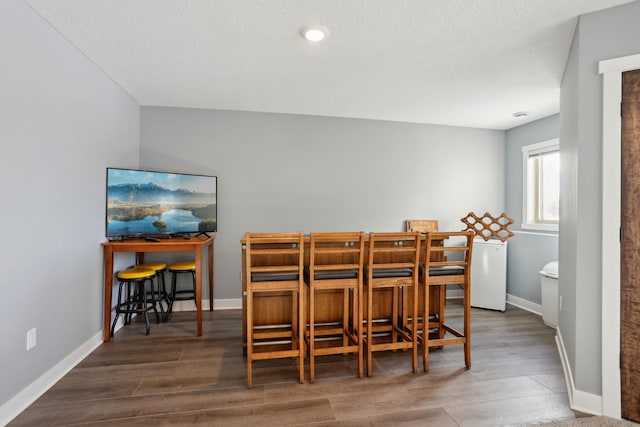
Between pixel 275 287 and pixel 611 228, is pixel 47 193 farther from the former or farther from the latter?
pixel 611 228

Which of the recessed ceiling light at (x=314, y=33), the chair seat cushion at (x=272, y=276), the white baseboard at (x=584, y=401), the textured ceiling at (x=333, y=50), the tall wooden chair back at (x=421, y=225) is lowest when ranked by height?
the white baseboard at (x=584, y=401)

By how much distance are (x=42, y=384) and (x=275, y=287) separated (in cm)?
170

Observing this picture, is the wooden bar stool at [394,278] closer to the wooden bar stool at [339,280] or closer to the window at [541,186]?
the wooden bar stool at [339,280]

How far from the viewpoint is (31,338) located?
6.76ft

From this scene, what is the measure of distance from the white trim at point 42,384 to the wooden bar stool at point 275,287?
4.52 ft

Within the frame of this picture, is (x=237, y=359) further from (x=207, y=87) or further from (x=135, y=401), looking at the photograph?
(x=207, y=87)

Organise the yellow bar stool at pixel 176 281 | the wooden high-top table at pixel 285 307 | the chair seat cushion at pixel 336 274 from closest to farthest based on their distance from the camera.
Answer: the chair seat cushion at pixel 336 274, the wooden high-top table at pixel 285 307, the yellow bar stool at pixel 176 281

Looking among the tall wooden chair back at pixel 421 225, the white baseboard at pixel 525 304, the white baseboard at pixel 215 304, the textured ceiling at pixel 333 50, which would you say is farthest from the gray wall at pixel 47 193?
the white baseboard at pixel 525 304

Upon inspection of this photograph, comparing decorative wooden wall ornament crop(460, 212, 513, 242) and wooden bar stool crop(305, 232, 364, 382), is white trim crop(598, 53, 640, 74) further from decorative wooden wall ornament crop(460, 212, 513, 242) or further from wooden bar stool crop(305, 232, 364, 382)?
decorative wooden wall ornament crop(460, 212, 513, 242)

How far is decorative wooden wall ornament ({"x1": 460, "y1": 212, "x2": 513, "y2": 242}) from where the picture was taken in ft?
14.2

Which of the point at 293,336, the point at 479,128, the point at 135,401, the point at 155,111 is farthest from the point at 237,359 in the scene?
the point at 479,128

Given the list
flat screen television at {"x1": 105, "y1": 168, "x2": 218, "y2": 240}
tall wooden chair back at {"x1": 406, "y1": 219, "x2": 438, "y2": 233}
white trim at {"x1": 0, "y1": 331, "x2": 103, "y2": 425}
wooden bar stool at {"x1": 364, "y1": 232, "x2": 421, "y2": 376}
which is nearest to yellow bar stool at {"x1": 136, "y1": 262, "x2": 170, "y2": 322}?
flat screen television at {"x1": 105, "y1": 168, "x2": 218, "y2": 240}

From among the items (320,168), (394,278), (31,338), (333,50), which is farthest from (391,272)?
(31,338)

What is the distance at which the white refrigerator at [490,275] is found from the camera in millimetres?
4039
